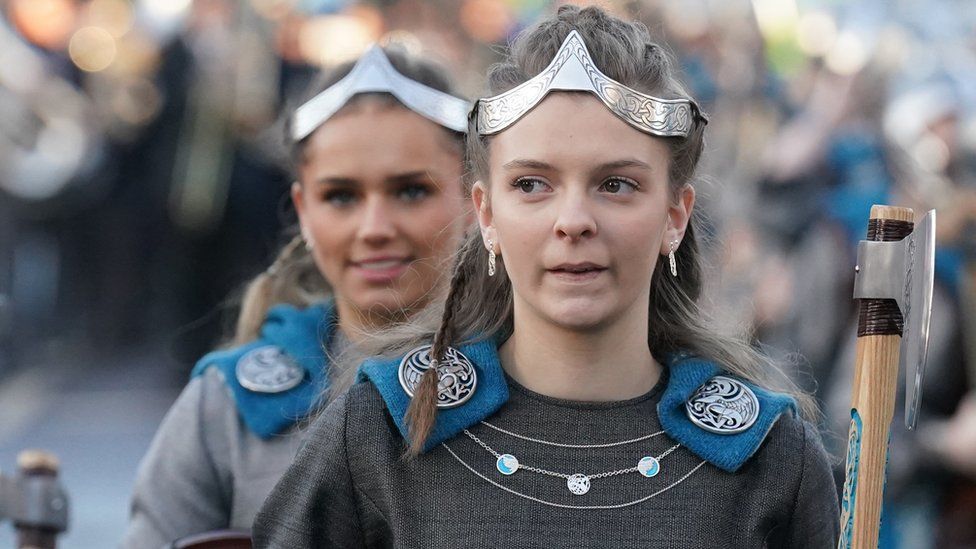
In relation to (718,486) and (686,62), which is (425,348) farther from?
(686,62)

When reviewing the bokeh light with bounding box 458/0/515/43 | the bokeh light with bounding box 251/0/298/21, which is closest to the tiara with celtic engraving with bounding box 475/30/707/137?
the bokeh light with bounding box 251/0/298/21

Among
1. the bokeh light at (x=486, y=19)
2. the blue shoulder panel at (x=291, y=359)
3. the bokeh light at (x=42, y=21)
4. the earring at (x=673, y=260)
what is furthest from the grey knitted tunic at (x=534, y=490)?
the bokeh light at (x=486, y=19)

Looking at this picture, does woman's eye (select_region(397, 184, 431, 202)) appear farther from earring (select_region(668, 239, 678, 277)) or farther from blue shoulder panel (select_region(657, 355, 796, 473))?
blue shoulder panel (select_region(657, 355, 796, 473))

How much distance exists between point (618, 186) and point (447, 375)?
0.47 metres

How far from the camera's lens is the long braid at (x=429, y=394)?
3455 millimetres

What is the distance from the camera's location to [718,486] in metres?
3.46

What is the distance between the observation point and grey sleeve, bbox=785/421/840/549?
353 centimetres

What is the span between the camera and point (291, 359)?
177 inches

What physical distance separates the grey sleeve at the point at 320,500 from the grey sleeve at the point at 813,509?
782mm

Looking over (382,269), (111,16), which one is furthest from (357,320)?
(111,16)

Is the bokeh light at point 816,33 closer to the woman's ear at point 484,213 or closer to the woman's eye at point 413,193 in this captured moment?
the woman's eye at point 413,193

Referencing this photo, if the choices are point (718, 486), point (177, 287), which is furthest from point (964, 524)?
point (177, 287)

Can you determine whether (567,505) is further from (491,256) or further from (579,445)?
(491,256)

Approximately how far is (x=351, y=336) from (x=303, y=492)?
1022 millimetres
